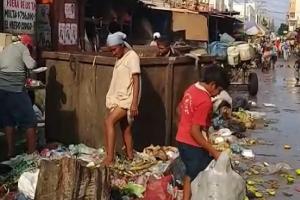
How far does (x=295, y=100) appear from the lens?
19.6m

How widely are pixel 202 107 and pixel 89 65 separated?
3.84m

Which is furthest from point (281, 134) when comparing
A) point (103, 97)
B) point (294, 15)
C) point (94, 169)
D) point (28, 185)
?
point (294, 15)

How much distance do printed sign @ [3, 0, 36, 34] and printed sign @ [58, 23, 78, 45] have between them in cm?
165

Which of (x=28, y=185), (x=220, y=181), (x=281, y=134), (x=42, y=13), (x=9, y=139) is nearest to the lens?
(x=220, y=181)

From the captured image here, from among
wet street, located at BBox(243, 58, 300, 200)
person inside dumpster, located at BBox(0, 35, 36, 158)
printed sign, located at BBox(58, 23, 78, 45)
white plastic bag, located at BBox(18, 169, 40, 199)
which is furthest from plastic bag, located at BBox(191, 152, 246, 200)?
printed sign, located at BBox(58, 23, 78, 45)

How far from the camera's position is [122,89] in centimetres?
777

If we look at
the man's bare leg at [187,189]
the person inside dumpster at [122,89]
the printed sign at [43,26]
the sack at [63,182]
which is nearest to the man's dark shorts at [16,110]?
the person inside dumpster at [122,89]

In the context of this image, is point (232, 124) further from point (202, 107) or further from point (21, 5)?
point (202, 107)

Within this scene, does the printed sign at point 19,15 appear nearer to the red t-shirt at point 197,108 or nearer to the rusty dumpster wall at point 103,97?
the rusty dumpster wall at point 103,97

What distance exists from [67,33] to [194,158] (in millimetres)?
9101

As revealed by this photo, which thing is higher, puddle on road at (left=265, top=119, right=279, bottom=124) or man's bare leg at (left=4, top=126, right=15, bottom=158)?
man's bare leg at (left=4, top=126, right=15, bottom=158)

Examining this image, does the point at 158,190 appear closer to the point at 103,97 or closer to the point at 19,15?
the point at 103,97

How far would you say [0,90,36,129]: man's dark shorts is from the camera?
27.3 ft

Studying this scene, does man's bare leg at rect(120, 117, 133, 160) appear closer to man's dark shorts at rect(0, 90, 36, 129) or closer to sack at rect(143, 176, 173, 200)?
man's dark shorts at rect(0, 90, 36, 129)
